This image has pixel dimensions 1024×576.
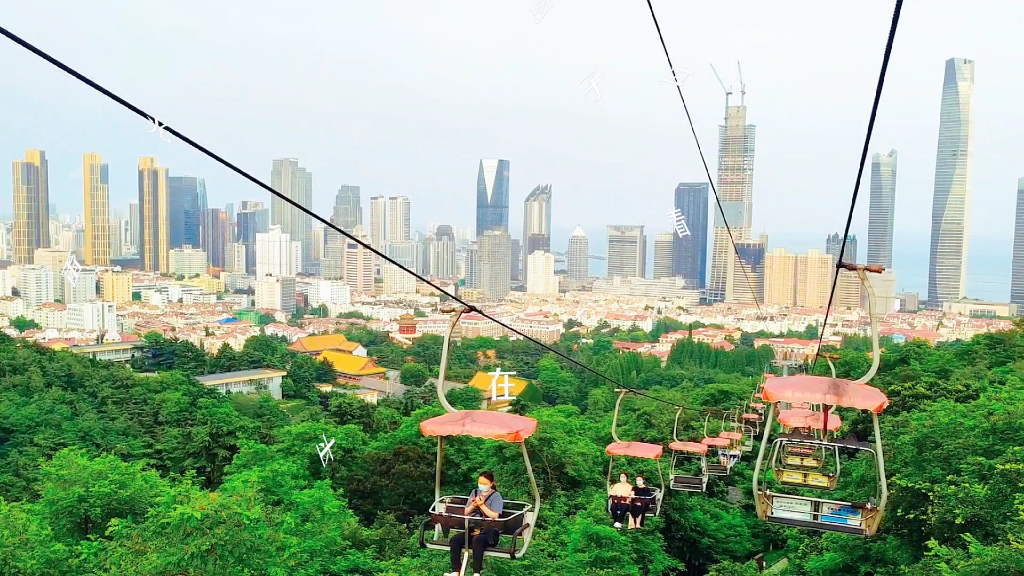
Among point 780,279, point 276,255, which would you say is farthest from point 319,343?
point 276,255

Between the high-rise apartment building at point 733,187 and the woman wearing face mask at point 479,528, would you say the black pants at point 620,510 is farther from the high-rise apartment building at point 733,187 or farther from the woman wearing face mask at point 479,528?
the high-rise apartment building at point 733,187

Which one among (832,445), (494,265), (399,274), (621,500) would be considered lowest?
(399,274)

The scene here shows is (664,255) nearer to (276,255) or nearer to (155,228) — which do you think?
(276,255)

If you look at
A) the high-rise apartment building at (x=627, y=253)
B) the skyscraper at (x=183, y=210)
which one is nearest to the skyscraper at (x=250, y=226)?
the skyscraper at (x=183, y=210)

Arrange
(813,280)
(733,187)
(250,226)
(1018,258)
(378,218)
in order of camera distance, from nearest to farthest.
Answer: (1018,258)
(813,280)
(733,187)
(250,226)
(378,218)

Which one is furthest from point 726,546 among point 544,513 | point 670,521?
point 544,513

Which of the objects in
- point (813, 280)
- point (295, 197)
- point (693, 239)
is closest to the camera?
point (813, 280)
